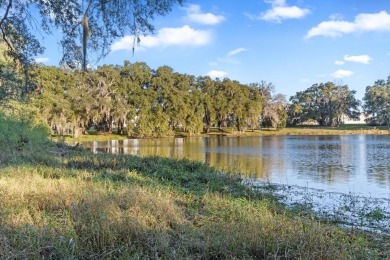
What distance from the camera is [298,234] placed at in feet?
15.5

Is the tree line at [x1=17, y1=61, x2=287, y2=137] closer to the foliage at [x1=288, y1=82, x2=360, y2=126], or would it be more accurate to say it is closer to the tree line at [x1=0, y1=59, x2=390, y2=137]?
the tree line at [x1=0, y1=59, x2=390, y2=137]

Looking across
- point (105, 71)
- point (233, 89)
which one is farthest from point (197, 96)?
point (105, 71)

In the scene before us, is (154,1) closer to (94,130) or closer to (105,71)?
(105,71)

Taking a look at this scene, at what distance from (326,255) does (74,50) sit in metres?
6.07

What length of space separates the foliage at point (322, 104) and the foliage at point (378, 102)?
18.5 feet

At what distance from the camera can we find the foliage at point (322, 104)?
9606 centimetres

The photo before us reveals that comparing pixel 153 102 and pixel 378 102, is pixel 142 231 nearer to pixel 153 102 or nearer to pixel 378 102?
pixel 153 102

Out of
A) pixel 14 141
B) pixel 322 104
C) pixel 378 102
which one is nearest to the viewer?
pixel 14 141

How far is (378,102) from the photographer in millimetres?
89562

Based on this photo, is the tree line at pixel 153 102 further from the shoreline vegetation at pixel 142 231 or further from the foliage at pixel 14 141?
the shoreline vegetation at pixel 142 231

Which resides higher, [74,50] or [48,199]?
[74,50]

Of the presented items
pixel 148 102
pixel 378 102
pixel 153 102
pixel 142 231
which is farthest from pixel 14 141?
pixel 378 102

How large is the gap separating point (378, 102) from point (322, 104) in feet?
45.6

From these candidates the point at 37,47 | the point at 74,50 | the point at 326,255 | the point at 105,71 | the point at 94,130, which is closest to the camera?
the point at 326,255
